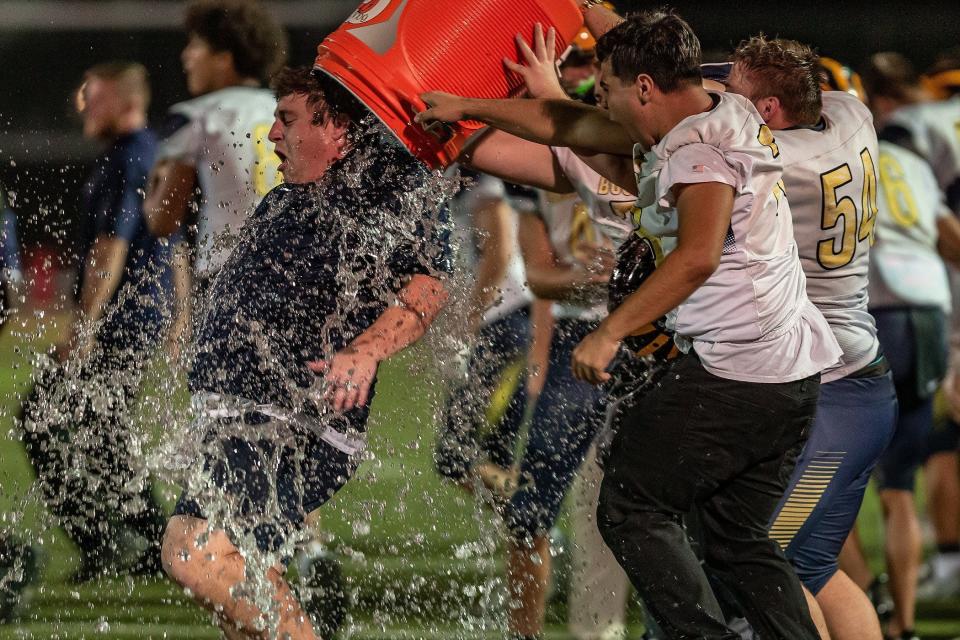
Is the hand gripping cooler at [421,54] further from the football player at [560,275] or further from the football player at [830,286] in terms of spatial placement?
the football player at [830,286]

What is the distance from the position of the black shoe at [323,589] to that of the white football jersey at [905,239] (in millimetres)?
2219

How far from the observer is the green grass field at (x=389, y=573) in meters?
4.45

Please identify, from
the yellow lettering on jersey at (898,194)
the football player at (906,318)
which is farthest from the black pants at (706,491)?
the yellow lettering on jersey at (898,194)

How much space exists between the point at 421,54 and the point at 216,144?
193cm

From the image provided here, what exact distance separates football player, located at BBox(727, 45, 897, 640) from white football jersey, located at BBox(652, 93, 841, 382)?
1.11 feet

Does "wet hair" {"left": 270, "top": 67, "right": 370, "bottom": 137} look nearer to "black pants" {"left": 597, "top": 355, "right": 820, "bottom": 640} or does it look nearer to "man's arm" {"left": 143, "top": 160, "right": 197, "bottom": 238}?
"black pants" {"left": 597, "top": 355, "right": 820, "bottom": 640}

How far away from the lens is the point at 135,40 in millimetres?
15953

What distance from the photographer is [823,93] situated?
12.1 ft

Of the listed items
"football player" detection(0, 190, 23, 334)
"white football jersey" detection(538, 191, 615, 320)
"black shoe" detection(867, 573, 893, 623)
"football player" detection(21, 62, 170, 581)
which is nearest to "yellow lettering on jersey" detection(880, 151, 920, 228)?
"white football jersey" detection(538, 191, 615, 320)

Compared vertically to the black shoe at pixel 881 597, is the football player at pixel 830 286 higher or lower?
higher

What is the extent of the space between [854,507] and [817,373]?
0.68 m

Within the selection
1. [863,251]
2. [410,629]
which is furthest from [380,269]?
[410,629]

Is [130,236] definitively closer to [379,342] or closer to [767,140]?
[379,342]

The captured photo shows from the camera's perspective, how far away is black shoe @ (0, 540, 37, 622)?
438cm
